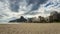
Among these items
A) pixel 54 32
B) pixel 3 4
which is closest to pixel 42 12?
pixel 54 32

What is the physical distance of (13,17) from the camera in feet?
20.7

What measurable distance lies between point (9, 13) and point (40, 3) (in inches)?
42.0

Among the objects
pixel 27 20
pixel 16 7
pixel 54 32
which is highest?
pixel 16 7

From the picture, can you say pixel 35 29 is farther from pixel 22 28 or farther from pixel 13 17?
pixel 13 17

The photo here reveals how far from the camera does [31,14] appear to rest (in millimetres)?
6293

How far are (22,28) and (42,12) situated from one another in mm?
835

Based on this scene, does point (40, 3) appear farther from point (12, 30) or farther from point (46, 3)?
point (12, 30)

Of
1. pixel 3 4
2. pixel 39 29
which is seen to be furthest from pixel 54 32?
pixel 3 4

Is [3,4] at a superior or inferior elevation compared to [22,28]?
superior

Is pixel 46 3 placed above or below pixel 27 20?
above

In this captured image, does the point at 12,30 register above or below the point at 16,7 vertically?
below

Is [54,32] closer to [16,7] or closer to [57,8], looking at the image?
[57,8]

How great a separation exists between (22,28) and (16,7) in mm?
721

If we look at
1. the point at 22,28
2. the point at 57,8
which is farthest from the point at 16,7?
the point at 57,8
